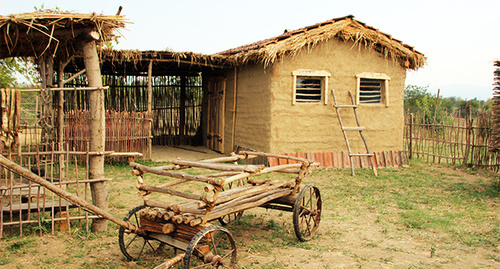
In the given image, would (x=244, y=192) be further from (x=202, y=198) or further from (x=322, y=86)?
(x=322, y=86)

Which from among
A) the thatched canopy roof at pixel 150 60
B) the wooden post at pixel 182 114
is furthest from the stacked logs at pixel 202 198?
the wooden post at pixel 182 114

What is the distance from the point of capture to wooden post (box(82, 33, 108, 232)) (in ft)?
17.3

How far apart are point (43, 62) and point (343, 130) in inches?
→ 277

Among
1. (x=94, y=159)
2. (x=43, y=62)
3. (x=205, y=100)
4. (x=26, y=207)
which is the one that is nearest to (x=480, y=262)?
(x=94, y=159)

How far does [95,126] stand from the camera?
5.34 metres

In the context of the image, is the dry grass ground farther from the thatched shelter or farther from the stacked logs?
the thatched shelter

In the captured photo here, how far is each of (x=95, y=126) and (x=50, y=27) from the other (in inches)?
52.0

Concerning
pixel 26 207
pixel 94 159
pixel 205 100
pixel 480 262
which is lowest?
pixel 480 262

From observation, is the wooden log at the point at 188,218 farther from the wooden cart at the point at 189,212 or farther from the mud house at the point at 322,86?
the mud house at the point at 322,86

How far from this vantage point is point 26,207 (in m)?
5.13

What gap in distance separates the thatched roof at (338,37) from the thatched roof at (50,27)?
483 centimetres

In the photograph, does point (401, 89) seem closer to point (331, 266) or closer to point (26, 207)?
point (331, 266)

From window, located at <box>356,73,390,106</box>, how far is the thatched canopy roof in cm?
370

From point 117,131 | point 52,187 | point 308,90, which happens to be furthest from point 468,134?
point 52,187
